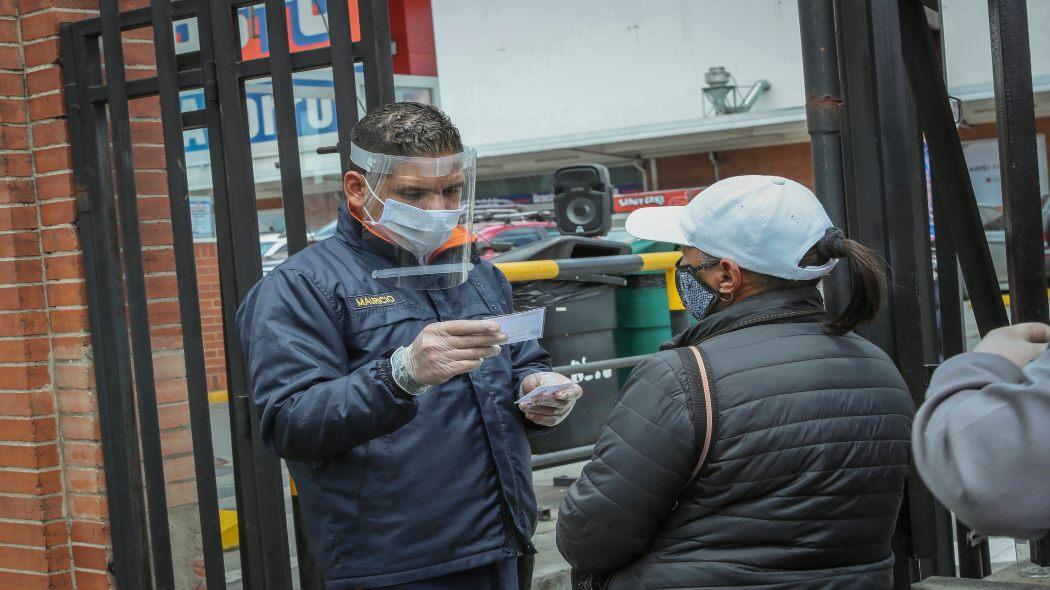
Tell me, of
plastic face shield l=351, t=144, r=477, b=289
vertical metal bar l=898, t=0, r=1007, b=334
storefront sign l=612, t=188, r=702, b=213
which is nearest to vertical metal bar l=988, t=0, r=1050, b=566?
vertical metal bar l=898, t=0, r=1007, b=334

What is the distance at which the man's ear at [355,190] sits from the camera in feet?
8.97

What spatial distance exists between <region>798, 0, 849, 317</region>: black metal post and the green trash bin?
4217 millimetres

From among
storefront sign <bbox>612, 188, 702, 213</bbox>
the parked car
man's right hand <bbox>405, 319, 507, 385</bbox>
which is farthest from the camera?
storefront sign <bbox>612, 188, 702, 213</bbox>

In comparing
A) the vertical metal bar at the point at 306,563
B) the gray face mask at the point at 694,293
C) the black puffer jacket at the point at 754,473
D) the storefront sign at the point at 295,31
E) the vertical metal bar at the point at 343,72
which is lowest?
the vertical metal bar at the point at 306,563

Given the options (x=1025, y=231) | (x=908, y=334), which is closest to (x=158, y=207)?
(x=908, y=334)

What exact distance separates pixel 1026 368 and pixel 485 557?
1.42m

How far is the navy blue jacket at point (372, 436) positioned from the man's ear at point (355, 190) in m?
0.04

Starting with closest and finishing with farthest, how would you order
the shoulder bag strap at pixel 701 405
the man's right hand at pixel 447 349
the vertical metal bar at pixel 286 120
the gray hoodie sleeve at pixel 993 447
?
the gray hoodie sleeve at pixel 993 447
the shoulder bag strap at pixel 701 405
the man's right hand at pixel 447 349
the vertical metal bar at pixel 286 120

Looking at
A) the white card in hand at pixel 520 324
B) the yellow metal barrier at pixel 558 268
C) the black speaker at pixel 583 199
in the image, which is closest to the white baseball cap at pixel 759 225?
the white card in hand at pixel 520 324

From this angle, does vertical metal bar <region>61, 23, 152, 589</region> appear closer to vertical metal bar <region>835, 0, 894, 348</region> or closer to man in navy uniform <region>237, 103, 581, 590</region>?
man in navy uniform <region>237, 103, 581, 590</region>

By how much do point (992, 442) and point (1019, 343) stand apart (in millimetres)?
229

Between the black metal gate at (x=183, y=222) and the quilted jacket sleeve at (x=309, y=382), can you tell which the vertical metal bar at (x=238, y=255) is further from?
the quilted jacket sleeve at (x=309, y=382)

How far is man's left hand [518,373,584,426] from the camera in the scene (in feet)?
8.86

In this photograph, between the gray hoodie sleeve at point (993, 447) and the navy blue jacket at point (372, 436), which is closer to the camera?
the gray hoodie sleeve at point (993, 447)
